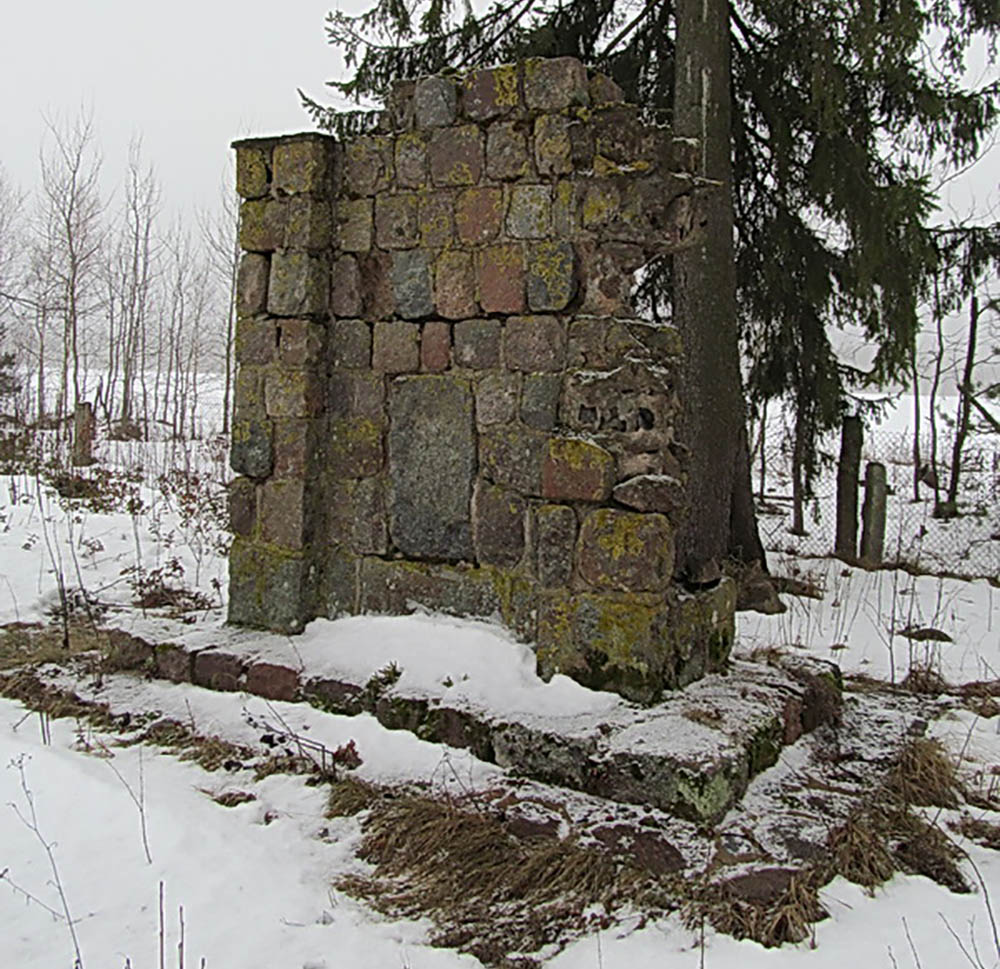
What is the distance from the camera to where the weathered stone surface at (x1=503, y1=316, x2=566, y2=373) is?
4.64m

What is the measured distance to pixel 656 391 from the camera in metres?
4.52

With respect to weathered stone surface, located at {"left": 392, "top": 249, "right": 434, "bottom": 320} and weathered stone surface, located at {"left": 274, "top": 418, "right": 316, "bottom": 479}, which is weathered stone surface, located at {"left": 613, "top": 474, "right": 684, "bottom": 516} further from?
weathered stone surface, located at {"left": 274, "top": 418, "right": 316, "bottom": 479}

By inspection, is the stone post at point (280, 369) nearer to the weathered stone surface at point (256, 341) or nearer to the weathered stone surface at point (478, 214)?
the weathered stone surface at point (256, 341)

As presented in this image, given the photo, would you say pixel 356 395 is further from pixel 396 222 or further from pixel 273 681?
pixel 273 681

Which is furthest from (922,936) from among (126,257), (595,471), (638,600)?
(126,257)

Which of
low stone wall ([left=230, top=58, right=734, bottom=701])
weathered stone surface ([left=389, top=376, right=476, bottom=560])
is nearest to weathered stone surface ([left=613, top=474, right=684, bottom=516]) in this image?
low stone wall ([left=230, top=58, right=734, bottom=701])

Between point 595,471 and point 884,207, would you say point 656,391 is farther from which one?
point 884,207

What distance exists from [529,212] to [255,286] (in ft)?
5.45

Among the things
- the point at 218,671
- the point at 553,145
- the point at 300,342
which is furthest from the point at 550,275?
the point at 218,671

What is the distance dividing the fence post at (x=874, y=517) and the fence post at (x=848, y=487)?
0.13m

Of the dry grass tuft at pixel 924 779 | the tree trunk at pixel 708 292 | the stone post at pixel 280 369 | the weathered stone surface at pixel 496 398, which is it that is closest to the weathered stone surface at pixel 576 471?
the weathered stone surface at pixel 496 398

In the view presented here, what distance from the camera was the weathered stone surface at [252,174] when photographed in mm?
5383

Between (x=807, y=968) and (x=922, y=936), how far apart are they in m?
0.45

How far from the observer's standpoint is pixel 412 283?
504cm
